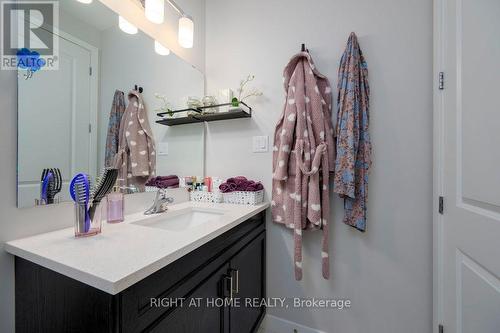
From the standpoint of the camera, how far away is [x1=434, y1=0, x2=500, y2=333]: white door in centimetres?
66

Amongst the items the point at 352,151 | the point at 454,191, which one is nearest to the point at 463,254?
the point at 454,191

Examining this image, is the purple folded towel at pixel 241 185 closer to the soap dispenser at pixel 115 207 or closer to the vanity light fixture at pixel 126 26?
the soap dispenser at pixel 115 207

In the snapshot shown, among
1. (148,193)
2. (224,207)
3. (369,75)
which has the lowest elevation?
(224,207)

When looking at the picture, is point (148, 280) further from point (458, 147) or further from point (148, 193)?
point (458, 147)

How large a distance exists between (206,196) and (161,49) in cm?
104

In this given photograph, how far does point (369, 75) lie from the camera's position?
1184mm

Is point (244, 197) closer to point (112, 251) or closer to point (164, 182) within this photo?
point (164, 182)

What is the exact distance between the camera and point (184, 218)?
1253 millimetres

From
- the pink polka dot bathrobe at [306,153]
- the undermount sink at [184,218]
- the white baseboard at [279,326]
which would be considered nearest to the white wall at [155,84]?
the undermount sink at [184,218]

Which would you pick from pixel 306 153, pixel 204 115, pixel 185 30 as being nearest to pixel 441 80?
pixel 306 153

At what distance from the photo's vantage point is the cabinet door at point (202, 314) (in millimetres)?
625

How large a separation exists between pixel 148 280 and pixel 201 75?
4.98 ft

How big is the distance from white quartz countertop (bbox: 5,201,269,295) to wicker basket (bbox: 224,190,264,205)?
17.3 inches

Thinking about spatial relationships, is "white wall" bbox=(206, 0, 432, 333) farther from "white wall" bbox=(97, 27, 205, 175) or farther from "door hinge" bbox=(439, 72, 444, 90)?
"white wall" bbox=(97, 27, 205, 175)
